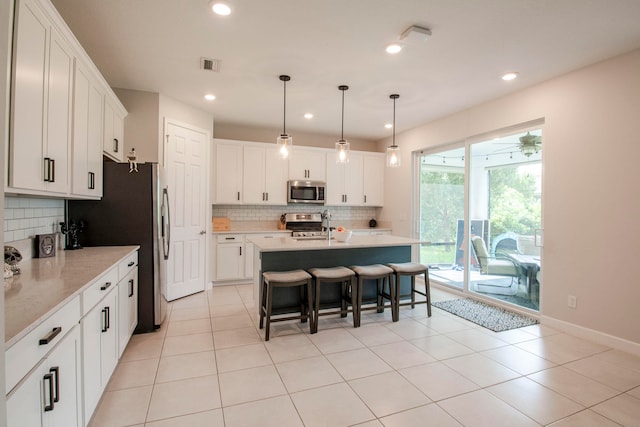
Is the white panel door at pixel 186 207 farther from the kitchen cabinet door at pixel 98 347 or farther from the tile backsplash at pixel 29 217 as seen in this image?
the kitchen cabinet door at pixel 98 347

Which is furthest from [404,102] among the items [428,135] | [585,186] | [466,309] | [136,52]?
[136,52]

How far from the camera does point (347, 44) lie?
→ 2.85 m

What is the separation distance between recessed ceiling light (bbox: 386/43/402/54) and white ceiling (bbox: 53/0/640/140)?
72mm

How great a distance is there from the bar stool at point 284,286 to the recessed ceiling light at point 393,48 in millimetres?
2286

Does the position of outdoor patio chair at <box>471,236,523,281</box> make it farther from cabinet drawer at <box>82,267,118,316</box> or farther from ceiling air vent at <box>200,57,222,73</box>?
cabinet drawer at <box>82,267,118,316</box>

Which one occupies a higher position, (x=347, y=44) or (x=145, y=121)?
(x=347, y=44)

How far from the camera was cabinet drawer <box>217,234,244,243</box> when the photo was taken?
5065 mm

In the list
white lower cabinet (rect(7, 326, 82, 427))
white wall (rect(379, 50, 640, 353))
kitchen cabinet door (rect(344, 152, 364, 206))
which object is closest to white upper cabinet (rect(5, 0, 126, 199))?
white lower cabinet (rect(7, 326, 82, 427))

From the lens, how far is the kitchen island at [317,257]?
345 cm

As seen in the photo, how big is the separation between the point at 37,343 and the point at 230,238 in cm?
396

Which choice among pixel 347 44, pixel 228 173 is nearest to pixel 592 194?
pixel 347 44

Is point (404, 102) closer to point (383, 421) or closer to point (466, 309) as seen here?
point (466, 309)

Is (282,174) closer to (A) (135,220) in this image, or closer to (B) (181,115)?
(B) (181,115)

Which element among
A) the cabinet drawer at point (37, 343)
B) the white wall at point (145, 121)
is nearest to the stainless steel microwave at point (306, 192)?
the white wall at point (145, 121)
